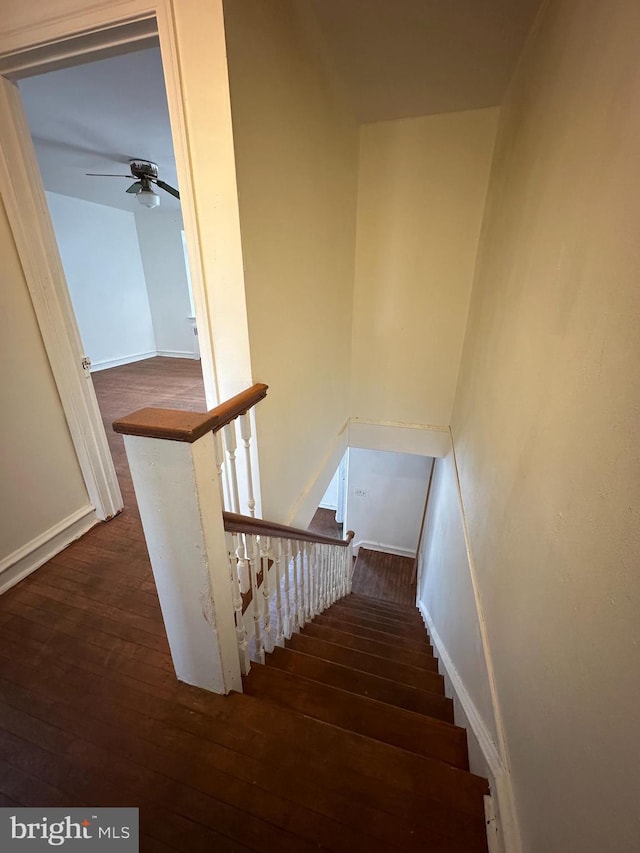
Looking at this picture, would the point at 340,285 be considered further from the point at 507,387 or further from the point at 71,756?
the point at 71,756

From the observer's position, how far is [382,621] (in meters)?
2.88

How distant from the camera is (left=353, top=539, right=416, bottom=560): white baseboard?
16.2 feet

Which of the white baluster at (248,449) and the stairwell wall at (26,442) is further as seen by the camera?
the stairwell wall at (26,442)

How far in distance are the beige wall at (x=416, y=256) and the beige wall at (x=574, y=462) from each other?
1.07m

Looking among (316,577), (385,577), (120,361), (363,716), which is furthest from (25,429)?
(120,361)

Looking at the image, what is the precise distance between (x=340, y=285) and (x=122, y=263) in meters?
5.22

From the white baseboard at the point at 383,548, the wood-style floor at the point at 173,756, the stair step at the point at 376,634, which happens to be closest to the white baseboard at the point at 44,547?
the wood-style floor at the point at 173,756

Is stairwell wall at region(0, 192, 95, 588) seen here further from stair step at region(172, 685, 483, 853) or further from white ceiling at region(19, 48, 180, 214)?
white ceiling at region(19, 48, 180, 214)

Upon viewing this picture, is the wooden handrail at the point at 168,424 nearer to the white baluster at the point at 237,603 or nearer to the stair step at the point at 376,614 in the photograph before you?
the white baluster at the point at 237,603

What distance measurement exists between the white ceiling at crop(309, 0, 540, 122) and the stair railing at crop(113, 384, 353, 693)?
5.90ft

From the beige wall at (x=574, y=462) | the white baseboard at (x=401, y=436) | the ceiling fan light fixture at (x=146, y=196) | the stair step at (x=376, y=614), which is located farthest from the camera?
the ceiling fan light fixture at (x=146, y=196)

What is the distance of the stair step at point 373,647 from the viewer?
6.87 ft

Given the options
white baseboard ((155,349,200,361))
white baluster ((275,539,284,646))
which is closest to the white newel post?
white baluster ((275,539,284,646))

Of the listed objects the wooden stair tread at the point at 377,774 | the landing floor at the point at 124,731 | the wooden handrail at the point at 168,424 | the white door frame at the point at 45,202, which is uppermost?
the white door frame at the point at 45,202
